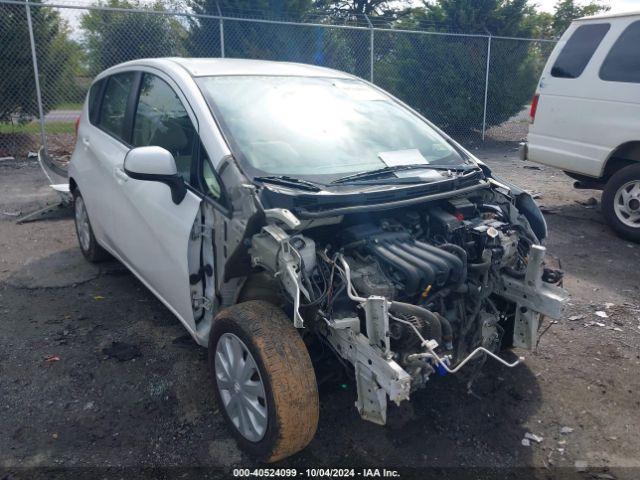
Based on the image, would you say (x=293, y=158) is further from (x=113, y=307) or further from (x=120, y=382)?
(x=113, y=307)

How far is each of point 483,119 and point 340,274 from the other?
1111cm

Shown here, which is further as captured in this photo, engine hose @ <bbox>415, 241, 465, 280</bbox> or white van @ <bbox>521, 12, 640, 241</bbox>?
white van @ <bbox>521, 12, 640, 241</bbox>

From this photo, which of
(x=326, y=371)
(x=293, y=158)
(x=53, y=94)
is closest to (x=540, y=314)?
(x=326, y=371)

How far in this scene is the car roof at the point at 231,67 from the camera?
3.58 metres

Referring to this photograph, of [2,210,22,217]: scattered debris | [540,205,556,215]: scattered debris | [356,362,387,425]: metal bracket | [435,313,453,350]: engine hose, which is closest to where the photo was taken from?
[356,362,387,425]: metal bracket

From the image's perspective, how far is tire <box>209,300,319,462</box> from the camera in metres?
2.40

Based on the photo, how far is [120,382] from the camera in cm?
334

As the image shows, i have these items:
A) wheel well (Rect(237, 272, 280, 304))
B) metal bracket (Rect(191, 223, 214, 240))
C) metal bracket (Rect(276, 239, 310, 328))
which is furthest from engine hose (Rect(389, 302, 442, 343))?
metal bracket (Rect(191, 223, 214, 240))

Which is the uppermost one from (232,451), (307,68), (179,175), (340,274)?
(307,68)

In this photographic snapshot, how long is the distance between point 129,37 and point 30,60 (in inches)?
75.0

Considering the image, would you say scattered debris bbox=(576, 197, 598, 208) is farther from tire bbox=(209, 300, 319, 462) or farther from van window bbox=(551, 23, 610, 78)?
tire bbox=(209, 300, 319, 462)

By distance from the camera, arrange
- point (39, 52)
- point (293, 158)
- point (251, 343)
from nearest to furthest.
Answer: point (251, 343) → point (293, 158) → point (39, 52)

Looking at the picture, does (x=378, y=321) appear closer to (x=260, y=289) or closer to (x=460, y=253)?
(x=460, y=253)

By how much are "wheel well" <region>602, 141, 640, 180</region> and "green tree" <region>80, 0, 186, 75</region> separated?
8597 millimetres
